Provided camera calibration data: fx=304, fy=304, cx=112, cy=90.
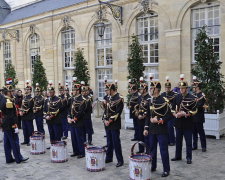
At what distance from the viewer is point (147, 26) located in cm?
1533

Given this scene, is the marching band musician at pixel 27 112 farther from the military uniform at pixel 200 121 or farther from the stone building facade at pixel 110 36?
the stone building facade at pixel 110 36

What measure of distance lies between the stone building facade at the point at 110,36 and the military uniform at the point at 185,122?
5453 millimetres

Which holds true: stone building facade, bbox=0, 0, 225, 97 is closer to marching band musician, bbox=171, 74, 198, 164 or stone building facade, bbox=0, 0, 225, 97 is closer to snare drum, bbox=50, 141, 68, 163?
marching band musician, bbox=171, 74, 198, 164

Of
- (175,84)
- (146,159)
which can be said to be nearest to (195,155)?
(146,159)

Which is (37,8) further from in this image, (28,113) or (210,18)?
(28,113)

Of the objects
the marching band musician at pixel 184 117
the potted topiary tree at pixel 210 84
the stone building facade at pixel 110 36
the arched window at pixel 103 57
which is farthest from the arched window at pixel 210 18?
the marching band musician at pixel 184 117

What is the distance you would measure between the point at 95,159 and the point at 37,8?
19.5 m

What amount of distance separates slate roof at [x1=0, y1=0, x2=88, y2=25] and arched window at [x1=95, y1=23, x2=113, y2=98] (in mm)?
3354

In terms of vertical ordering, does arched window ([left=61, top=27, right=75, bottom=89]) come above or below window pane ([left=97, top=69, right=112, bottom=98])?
above

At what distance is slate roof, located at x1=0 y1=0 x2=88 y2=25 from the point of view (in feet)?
68.7

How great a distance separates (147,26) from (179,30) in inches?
83.9

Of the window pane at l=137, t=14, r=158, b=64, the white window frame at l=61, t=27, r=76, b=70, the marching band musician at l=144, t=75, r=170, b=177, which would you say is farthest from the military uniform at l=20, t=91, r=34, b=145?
the white window frame at l=61, t=27, r=76, b=70

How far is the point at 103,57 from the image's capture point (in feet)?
57.9

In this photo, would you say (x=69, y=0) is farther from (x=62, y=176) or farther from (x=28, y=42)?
(x=62, y=176)
